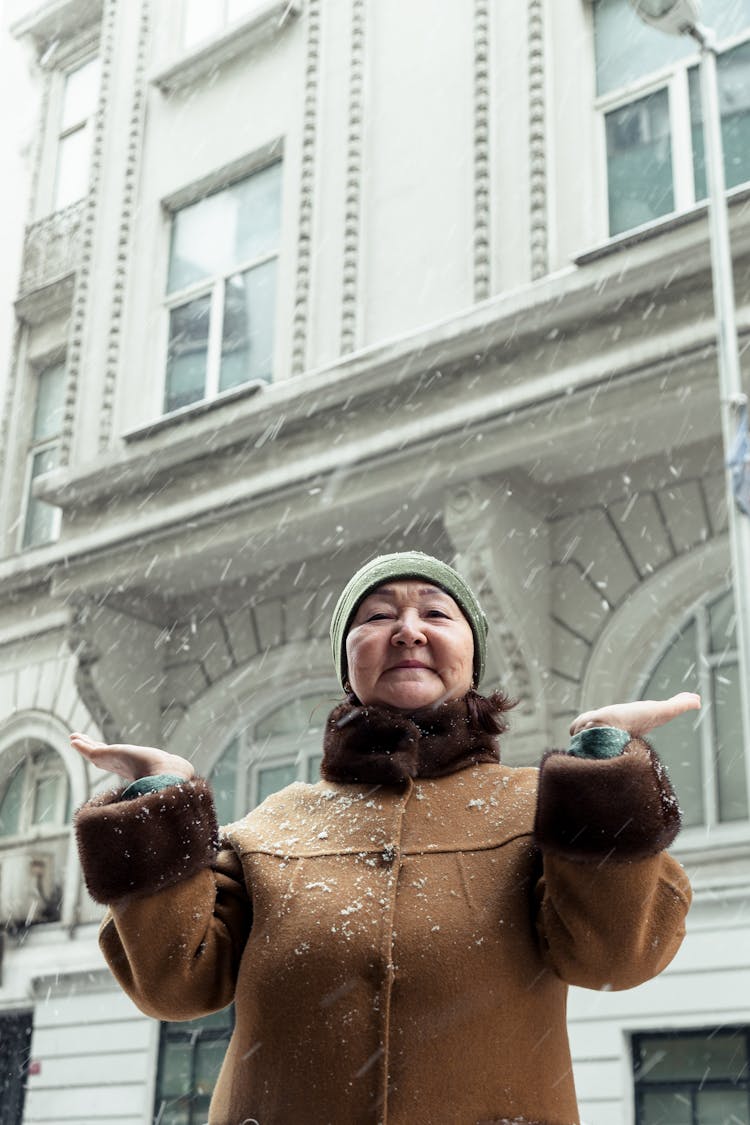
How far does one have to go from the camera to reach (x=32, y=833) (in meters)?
11.2

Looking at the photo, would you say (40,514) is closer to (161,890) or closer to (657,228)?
(657,228)

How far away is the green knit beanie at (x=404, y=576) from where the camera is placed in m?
2.30

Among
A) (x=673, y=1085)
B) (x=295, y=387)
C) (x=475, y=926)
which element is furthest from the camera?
(x=295, y=387)

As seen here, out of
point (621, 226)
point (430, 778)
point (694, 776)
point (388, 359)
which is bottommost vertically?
point (430, 778)

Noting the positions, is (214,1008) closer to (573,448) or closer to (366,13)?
(573,448)

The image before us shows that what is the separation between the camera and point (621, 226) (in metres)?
8.41

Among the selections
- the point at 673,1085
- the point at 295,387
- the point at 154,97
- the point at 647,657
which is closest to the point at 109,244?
the point at 154,97

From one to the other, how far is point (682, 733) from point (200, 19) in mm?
7885

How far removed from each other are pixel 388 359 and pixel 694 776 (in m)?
2.98

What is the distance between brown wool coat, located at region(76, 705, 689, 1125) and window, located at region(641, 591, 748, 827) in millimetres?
5771

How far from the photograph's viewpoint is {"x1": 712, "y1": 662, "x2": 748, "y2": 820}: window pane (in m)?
7.48

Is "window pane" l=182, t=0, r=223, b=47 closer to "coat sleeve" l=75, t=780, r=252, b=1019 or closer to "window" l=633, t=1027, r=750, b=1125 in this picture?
"window" l=633, t=1027, r=750, b=1125

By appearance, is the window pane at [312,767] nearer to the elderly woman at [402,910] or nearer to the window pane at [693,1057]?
the window pane at [693,1057]

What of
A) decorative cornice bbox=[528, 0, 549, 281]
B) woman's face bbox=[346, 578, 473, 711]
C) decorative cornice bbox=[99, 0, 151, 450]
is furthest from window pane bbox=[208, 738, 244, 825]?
woman's face bbox=[346, 578, 473, 711]
